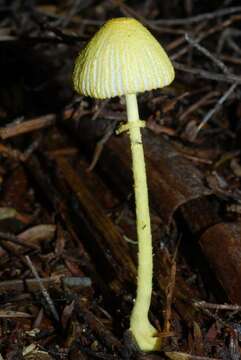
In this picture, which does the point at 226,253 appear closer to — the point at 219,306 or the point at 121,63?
the point at 219,306

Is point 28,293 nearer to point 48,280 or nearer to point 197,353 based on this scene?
point 48,280

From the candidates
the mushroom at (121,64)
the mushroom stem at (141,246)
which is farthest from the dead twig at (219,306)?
the mushroom at (121,64)

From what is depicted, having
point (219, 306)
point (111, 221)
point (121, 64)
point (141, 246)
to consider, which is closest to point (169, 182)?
point (111, 221)

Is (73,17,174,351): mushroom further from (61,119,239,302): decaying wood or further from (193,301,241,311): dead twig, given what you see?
(193,301,241,311): dead twig

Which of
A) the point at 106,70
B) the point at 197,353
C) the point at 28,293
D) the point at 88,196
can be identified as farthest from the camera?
the point at 88,196

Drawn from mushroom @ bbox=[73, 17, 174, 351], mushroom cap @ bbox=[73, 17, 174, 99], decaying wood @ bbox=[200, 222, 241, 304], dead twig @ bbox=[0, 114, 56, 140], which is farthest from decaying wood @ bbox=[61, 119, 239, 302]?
mushroom cap @ bbox=[73, 17, 174, 99]

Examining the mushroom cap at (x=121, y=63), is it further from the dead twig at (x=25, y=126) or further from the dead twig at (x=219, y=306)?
the dead twig at (x=25, y=126)

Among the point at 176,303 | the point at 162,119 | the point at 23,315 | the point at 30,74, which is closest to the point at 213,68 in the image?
the point at 162,119
